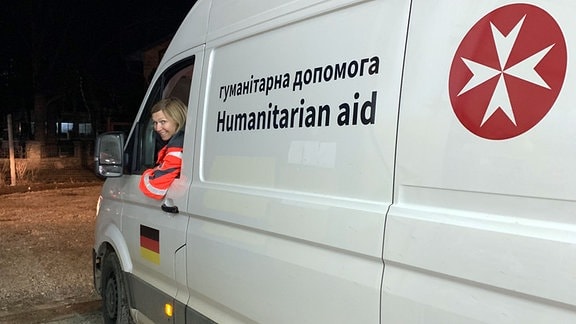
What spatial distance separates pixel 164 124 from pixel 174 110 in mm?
112

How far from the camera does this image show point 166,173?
3068mm

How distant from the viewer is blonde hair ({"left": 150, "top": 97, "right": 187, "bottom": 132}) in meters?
3.36

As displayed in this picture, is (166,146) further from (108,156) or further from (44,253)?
(44,253)

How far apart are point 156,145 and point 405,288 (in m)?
2.45

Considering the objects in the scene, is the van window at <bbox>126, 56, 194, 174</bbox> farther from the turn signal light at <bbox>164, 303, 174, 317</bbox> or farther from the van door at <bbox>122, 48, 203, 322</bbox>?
the turn signal light at <bbox>164, 303, 174, 317</bbox>

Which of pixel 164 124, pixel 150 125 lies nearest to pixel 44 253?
pixel 150 125

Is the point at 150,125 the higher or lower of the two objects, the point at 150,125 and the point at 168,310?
the higher

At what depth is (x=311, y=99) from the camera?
210 cm

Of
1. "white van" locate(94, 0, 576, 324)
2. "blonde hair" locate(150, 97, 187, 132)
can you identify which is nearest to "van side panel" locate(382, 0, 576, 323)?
"white van" locate(94, 0, 576, 324)

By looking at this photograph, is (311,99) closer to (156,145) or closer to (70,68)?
(156,145)

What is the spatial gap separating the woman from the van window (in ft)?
0.45

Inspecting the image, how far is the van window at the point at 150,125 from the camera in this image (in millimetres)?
3514

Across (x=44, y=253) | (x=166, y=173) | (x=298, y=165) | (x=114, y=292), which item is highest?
(x=298, y=165)

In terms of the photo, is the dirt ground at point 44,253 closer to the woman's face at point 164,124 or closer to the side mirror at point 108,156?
the side mirror at point 108,156
